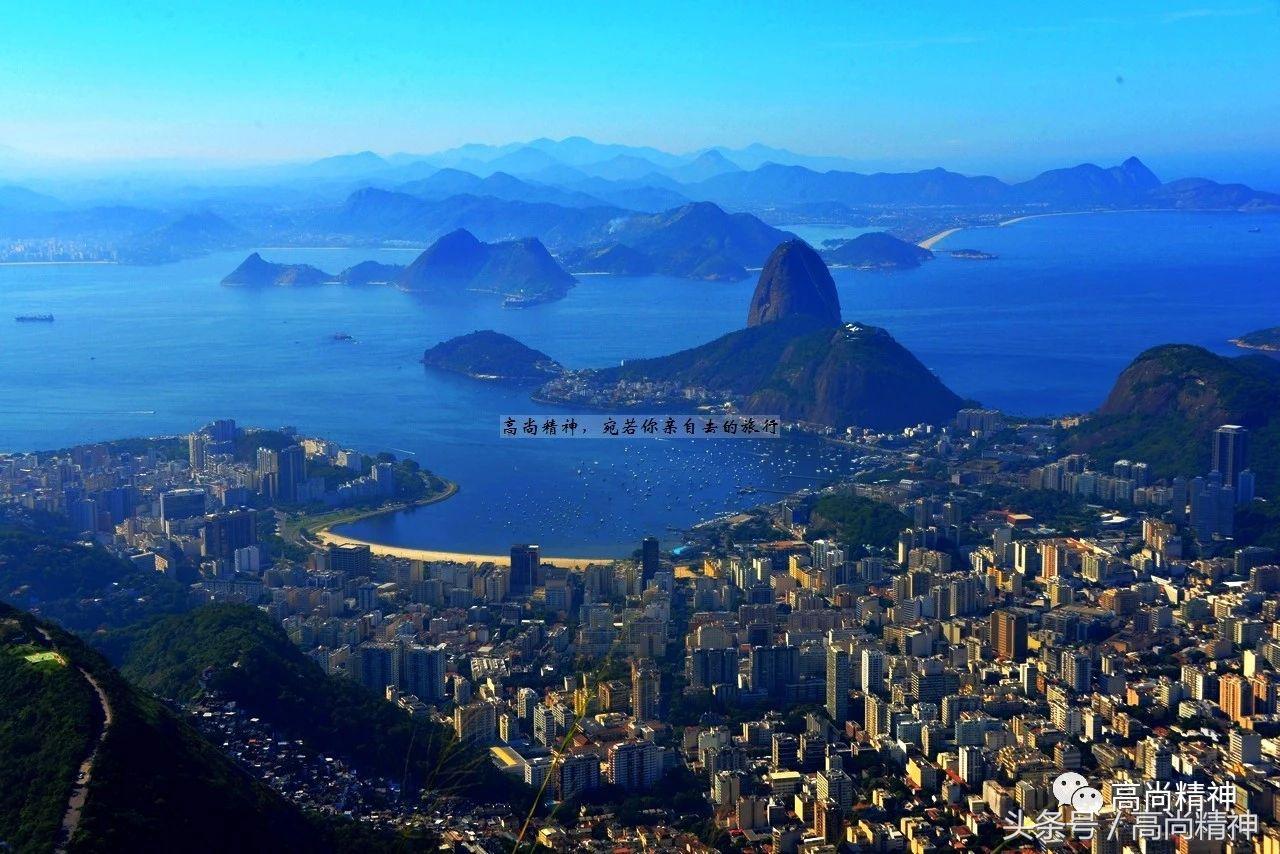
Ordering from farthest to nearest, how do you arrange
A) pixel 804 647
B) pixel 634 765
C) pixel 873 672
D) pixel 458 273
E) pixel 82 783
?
pixel 458 273 < pixel 804 647 < pixel 873 672 < pixel 634 765 < pixel 82 783

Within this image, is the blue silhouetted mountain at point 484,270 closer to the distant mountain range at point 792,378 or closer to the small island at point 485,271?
the small island at point 485,271

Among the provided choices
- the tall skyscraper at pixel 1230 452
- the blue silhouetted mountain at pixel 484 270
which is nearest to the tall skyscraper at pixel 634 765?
the tall skyscraper at pixel 1230 452

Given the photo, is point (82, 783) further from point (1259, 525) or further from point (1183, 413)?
point (1183, 413)

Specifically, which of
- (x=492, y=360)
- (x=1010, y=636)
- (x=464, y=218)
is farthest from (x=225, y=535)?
(x=464, y=218)

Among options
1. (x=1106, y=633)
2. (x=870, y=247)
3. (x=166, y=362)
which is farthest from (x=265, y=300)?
(x=1106, y=633)

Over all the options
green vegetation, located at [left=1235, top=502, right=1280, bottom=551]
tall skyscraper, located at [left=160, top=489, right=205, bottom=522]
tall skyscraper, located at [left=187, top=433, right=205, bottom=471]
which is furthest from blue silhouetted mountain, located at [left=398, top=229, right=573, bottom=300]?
green vegetation, located at [left=1235, top=502, right=1280, bottom=551]

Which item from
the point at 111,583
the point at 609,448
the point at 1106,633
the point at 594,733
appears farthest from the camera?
the point at 609,448

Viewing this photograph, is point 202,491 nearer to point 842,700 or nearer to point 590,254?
point 842,700
